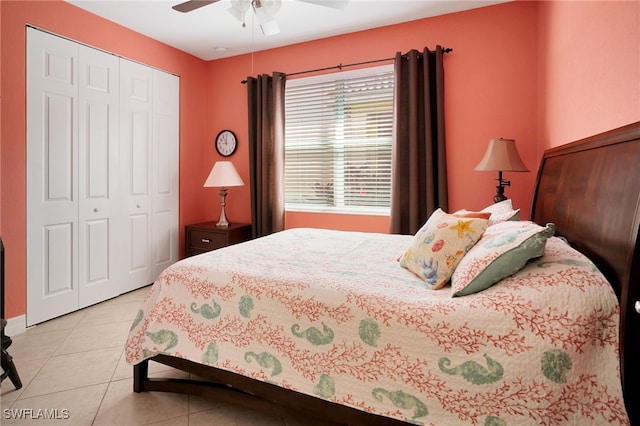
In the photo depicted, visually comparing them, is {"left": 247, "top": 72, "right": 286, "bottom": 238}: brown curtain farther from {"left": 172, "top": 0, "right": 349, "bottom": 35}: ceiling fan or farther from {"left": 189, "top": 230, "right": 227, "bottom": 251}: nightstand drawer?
{"left": 172, "top": 0, "right": 349, "bottom": 35}: ceiling fan

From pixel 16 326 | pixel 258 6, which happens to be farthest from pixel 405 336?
pixel 16 326

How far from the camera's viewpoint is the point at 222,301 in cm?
169

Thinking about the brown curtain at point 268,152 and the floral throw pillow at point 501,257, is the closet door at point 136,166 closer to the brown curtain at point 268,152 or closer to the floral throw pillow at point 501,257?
the brown curtain at point 268,152

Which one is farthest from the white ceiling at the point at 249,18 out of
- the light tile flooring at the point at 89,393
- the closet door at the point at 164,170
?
the light tile flooring at the point at 89,393

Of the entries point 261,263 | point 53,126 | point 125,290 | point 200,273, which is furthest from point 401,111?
point 125,290

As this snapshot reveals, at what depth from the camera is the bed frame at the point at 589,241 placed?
1.03m


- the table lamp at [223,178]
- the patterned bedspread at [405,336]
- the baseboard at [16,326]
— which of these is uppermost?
the table lamp at [223,178]

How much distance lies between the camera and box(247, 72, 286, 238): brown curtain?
3.95 metres

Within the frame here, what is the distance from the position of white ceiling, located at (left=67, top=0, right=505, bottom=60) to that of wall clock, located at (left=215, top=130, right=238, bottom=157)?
0.99 metres

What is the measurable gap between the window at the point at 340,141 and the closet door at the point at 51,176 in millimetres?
2061

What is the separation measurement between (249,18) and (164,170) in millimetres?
1859

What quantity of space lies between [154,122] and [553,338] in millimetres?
3963

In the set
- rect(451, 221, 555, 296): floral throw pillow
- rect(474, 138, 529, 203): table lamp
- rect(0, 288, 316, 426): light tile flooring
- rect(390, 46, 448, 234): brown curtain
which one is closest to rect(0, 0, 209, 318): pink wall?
rect(0, 288, 316, 426): light tile flooring

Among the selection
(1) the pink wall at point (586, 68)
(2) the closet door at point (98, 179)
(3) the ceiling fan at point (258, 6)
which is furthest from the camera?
(2) the closet door at point (98, 179)
